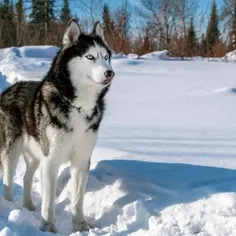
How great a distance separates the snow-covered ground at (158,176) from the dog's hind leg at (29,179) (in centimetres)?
12

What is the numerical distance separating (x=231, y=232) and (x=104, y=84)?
45.2 inches

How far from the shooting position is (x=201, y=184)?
2707mm

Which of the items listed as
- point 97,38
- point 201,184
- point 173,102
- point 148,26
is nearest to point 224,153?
point 201,184

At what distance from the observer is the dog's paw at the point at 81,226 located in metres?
2.64

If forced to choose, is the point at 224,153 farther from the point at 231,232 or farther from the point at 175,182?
the point at 231,232

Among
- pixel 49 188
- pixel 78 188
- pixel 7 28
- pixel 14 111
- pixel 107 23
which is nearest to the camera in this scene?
pixel 49 188

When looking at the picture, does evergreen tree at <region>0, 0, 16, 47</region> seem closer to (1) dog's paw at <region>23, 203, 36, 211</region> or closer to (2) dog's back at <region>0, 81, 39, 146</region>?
(2) dog's back at <region>0, 81, 39, 146</region>

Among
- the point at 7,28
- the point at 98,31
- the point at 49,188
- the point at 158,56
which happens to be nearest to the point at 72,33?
the point at 98,31

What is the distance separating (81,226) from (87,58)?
1141 millimetres

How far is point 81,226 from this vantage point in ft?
8.72

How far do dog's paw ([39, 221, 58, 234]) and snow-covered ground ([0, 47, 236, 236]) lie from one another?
7cm

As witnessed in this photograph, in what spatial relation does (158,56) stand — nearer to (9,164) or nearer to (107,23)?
(107,23)

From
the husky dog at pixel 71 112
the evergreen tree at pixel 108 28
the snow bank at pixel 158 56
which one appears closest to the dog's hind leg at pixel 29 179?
the husky dog at pixel 71 112

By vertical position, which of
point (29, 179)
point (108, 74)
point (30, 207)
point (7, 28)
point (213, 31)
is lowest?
point (30, 207)
